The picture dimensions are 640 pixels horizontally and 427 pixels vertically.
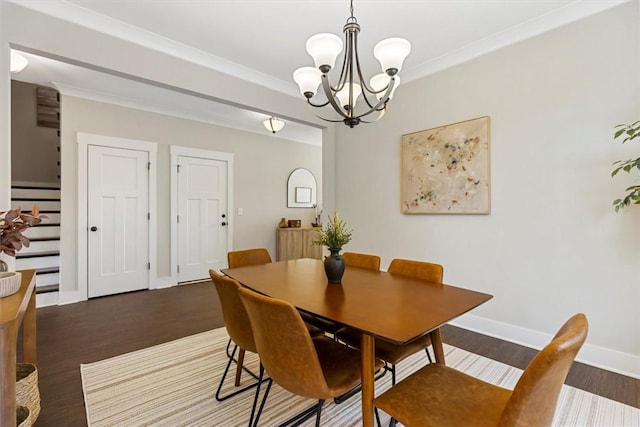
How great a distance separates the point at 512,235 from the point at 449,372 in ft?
5.64

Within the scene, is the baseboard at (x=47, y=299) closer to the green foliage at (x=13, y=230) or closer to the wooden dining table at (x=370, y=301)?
the green foliage at (x=13, y=230)

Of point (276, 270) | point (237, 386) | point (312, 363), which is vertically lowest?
point (237, 386)

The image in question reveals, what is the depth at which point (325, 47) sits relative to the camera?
159 centimetres

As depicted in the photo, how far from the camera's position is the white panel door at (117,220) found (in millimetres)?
3760

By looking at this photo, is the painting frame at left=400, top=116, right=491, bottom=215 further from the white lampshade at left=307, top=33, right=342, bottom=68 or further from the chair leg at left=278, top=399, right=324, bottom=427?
the chair leg at left=278, top=399, right=324, bottom=427

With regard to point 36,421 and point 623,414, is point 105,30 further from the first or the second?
point 623,414

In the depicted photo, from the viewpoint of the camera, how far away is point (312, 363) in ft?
3.72

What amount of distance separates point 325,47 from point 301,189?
4.53 meters

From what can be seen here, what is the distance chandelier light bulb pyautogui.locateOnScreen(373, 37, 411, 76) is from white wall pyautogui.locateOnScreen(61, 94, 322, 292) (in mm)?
3756

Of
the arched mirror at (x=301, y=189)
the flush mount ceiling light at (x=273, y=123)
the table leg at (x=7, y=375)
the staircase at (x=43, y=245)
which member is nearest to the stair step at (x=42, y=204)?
the staircase at (x=43, y=245)

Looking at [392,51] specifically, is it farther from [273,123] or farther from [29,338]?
[273,123]

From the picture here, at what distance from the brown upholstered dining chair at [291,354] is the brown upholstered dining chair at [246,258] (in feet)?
3.80

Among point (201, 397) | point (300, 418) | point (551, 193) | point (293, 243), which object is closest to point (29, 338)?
point (201, 397)

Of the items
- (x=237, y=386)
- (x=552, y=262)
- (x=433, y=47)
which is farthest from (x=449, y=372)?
(x=433, y=47)
